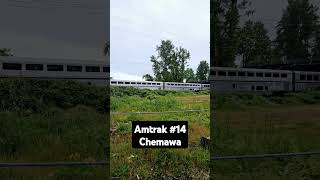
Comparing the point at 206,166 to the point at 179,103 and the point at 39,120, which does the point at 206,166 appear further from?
the point at 39,120

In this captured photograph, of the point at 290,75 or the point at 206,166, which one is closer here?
the point at 206,166

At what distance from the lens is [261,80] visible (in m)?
3.77

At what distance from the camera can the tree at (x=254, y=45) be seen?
3.71 metres

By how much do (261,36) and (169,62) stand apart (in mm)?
974

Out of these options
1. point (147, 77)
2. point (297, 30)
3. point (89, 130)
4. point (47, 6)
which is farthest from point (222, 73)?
point (47, 6)

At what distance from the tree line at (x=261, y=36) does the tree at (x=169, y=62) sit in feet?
1.11

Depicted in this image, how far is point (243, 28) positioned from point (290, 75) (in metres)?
0.60

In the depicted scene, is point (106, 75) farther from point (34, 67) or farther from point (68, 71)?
point (34, 67)

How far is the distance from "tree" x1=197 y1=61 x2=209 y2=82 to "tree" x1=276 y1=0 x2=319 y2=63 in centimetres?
82

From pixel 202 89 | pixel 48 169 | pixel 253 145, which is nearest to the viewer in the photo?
pixel 48 169

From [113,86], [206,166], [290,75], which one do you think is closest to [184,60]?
[113,86]

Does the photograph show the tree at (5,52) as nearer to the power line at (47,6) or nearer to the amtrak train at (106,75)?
the amtrak train at (106,75)

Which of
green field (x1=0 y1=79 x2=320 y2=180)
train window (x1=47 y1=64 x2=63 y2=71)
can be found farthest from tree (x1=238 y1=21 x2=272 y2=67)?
train window (x1=47 y1=64 x2=63 y2=71)

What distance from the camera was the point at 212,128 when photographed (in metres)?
3.45
